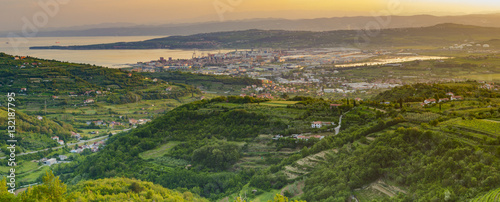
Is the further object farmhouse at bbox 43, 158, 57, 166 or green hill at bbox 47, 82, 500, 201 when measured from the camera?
farmhouse at bbox 43, 158, 57, 166

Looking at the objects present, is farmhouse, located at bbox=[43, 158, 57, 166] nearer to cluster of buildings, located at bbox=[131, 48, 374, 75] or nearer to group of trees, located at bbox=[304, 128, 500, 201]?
group of trees, located at bbox=[304, 128, 500, 201]

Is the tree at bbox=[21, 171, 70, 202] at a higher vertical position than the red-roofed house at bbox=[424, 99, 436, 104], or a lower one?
lower

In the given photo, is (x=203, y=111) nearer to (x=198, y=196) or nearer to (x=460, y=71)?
(x=198, y=196)

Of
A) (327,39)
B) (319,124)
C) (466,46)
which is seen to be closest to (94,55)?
(327,39)

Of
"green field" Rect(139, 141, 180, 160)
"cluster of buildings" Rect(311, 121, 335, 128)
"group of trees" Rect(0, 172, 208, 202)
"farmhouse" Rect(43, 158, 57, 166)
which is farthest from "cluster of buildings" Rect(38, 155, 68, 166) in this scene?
"cluster of buildings" Rect(311, 121, 335, 128)

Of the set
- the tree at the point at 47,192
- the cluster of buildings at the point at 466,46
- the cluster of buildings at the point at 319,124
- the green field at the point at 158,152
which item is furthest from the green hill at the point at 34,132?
the cluster of buildings at the point at 466,46

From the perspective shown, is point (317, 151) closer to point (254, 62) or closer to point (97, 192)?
point (97, 192)

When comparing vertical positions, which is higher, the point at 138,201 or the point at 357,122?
the point at 357,122

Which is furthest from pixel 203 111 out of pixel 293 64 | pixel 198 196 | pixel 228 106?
pixel 293 64
